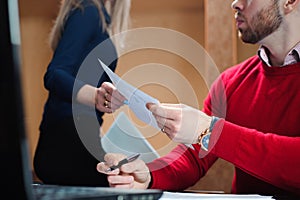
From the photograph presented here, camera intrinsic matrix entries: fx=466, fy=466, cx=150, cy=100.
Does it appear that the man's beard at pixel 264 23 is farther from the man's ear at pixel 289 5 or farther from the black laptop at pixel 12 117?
the black laptop at pixel 12 117

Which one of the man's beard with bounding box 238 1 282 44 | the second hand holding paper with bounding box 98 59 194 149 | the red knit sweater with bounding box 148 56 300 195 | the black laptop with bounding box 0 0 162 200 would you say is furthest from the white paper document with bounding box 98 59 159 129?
the black laptop with bounding box 0 0 162 200

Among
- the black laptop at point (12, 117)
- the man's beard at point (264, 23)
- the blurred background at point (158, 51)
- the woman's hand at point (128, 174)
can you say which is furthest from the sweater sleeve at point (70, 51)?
the black laptop at point (12, 117)

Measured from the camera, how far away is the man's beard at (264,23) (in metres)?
0.76

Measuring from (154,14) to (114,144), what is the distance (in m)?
0.24

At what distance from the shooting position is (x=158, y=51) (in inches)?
32.2

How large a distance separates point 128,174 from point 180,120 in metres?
0.14

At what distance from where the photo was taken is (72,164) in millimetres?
862

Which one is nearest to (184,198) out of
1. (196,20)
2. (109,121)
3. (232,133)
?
(232,133)

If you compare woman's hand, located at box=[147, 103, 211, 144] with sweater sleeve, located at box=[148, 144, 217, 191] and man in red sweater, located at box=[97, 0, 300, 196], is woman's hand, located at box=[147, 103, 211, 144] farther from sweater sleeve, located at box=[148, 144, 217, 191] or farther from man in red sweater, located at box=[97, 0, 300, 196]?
sweater sleeve, located at box=[148, 144, 217, 191]

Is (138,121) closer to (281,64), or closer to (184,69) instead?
(184,69)

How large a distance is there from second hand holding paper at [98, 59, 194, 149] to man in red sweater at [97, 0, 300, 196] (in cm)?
2

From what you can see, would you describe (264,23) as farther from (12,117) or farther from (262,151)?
(12,117)

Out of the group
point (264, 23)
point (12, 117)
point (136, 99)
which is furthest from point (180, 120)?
point (12, 117)

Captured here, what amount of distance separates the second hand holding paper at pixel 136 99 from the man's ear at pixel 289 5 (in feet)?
0.87
